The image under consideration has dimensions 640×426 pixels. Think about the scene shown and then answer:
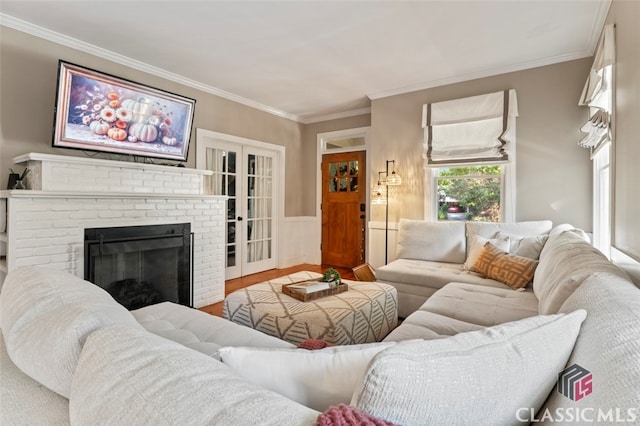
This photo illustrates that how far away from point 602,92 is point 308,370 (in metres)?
3.03

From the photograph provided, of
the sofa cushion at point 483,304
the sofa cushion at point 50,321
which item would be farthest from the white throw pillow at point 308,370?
the sofa cushion at point 483,304

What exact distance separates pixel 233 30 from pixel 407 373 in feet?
10.0

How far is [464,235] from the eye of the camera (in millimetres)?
3406

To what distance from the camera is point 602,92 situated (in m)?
2.38

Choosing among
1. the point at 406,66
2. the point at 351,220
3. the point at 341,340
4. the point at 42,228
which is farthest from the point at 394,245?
the point at 42,228

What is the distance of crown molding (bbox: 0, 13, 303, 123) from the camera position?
263cm

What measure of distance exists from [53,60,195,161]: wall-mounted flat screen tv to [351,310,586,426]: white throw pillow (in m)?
3.24

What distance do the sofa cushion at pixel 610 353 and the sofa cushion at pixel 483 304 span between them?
41.7 inches

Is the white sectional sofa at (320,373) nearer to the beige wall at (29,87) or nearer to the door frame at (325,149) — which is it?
the beige wall at (29,87)

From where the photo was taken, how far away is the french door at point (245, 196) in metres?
4.31

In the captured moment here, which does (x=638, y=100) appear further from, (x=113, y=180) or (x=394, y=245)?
(x=113, y=180)

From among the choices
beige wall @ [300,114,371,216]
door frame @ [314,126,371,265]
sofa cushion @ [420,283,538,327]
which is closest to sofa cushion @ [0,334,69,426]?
sofa cushion @ [420,283,538,327]

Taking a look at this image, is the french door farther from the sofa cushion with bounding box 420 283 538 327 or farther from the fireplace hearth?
the sofa cushion with bounding box 420 283 538 327

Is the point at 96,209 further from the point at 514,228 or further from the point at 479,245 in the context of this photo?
the point at 514,228
